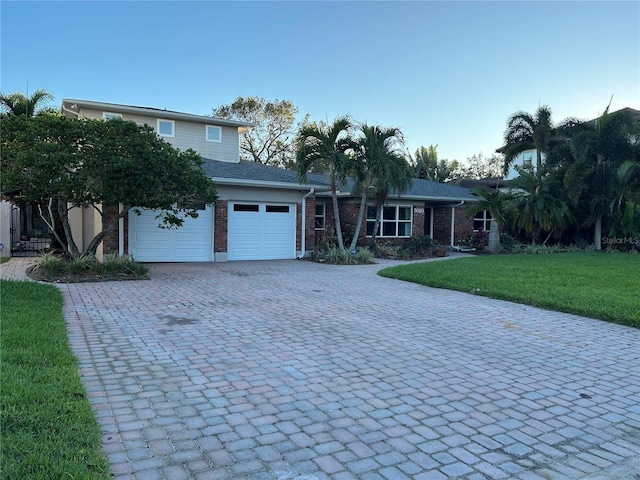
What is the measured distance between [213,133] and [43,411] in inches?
680

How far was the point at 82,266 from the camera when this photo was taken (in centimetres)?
1106

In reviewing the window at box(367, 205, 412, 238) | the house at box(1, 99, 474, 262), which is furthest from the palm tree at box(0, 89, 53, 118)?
the window at box(367, 205, 412, 238)

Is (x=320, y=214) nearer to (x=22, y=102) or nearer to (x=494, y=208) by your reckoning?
(x=494, y=208)

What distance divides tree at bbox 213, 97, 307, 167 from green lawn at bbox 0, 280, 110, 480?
32.0 metres

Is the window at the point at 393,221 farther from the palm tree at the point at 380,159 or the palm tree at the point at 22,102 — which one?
the palm tree at the point at 22,102

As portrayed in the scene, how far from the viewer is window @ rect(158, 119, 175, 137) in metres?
18.3

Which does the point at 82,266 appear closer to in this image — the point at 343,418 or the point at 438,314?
the point at 438,314

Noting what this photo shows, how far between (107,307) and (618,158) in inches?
890

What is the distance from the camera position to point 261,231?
54.1 feet

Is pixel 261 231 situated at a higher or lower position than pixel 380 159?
lower

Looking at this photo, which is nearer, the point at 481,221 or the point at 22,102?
the point at 22,102

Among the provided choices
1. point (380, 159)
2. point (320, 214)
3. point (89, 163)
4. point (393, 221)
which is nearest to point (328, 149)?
point (380, 159)

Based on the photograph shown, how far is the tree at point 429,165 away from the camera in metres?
41.6

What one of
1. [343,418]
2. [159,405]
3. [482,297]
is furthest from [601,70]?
[159,405]
